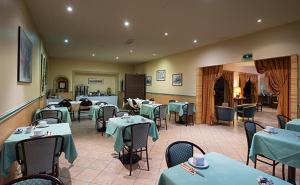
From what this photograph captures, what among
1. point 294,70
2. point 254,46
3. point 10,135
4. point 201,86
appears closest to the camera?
point 10,135

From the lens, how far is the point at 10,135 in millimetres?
2467

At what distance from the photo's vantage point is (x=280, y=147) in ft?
7.78

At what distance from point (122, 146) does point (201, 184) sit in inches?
79.4

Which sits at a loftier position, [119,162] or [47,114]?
[47,114]

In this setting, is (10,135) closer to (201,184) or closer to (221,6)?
(201,184)

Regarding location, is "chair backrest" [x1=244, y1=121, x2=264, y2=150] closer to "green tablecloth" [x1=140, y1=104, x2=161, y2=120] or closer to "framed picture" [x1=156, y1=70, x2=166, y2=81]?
"green tablecloth" [x1=140, y1=104, x2=161, y2=120]

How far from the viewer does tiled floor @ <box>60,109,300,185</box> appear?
286 centimetres

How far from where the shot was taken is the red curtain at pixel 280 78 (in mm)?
4766

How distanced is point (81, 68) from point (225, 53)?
8.22m

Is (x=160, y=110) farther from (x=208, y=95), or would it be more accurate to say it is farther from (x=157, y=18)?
(x=157, y=18)

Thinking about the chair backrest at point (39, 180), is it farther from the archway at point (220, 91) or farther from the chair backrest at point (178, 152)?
the archway at point (220, 91)

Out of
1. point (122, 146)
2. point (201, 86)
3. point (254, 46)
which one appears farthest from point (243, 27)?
point (122, 146)

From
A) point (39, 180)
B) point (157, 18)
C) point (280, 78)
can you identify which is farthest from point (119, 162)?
point (280, 78)

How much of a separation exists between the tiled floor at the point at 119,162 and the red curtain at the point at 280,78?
1391 mm
